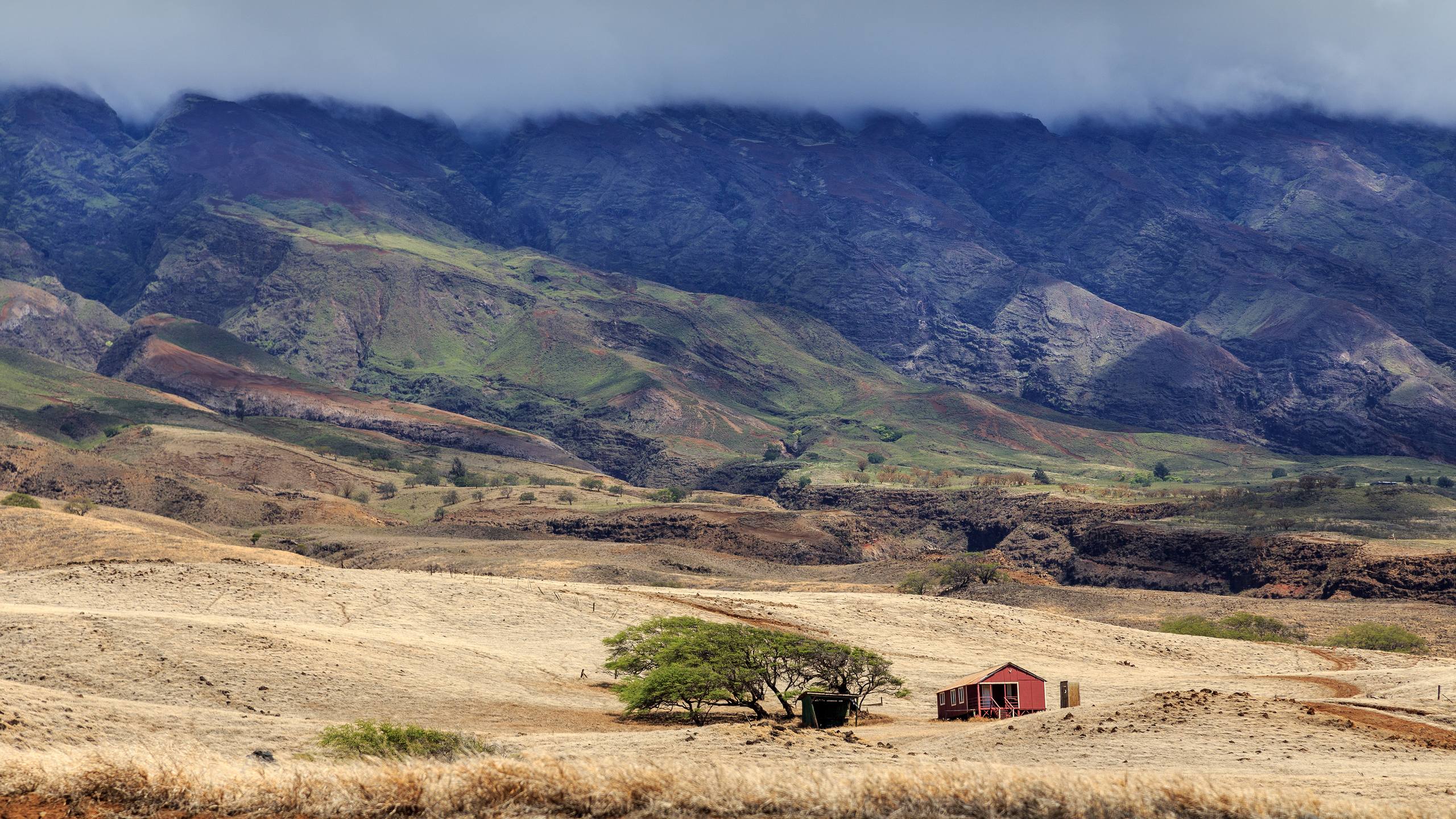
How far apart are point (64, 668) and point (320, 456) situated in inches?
5810

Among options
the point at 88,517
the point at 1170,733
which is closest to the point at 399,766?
the point at 1170,733

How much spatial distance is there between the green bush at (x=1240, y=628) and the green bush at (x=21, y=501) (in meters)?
84.5

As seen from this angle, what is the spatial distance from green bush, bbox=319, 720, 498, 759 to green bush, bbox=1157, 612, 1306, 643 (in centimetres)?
6468

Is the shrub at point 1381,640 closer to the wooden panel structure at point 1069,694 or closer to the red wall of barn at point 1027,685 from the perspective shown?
the wooden panel structure at point 1069,694

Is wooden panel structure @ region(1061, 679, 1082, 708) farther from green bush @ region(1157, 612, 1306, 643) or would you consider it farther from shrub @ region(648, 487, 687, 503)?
shrub @ region(648, 487, 687, 503)

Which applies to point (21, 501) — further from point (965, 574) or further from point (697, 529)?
point (965, 574)

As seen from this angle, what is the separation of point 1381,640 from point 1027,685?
49193 mm

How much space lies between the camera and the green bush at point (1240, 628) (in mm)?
87812

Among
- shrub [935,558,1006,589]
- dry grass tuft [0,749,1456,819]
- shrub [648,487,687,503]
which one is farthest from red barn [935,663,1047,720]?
shrub [648,487,687,503]

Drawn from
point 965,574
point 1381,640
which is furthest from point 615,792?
point 965,574

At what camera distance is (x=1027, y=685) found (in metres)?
47.2

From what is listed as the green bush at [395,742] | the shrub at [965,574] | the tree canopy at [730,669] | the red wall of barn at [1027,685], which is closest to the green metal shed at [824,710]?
the tree canopy at [730,669]

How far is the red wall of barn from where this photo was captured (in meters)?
47.0

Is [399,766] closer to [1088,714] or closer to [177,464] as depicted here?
[1088,714]
